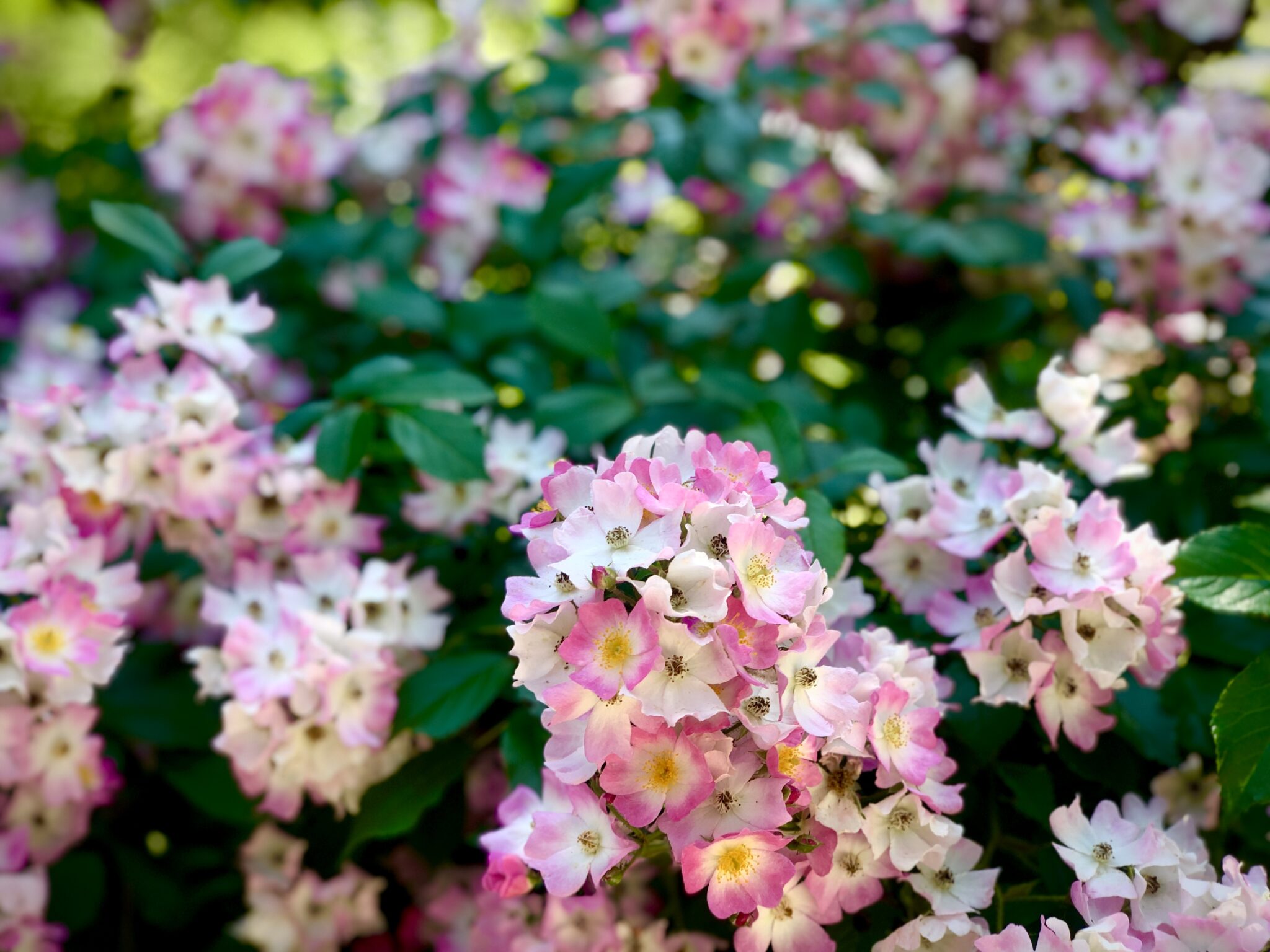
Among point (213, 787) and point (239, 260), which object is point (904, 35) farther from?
point (213, 787)

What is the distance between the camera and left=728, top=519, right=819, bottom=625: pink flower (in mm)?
644

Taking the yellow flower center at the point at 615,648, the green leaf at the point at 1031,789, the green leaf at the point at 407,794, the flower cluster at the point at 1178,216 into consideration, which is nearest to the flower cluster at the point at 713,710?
the yellow flower center at the point at 615,648

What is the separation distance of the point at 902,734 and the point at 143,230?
968mm

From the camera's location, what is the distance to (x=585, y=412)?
3.76ft

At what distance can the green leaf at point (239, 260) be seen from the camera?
1133mm

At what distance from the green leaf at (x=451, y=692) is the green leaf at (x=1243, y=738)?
0.56 m

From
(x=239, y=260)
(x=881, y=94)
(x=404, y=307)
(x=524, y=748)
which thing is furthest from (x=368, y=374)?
(x=881, y=94)

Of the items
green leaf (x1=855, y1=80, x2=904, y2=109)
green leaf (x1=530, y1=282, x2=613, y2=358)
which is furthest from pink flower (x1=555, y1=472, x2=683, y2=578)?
green leaf (x1=855, y1=80, x2=904, y2=109)

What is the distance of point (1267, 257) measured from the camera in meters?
1.37

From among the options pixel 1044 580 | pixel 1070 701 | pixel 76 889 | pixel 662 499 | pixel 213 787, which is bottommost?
pixel 76 889

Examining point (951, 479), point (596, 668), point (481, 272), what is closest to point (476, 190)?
point (481, 272)

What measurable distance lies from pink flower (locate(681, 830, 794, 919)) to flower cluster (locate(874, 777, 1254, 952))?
4.8 inches

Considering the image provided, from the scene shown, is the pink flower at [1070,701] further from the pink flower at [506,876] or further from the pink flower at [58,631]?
the pink flower at [58,631]

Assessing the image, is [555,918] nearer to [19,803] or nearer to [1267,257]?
[19,803]
